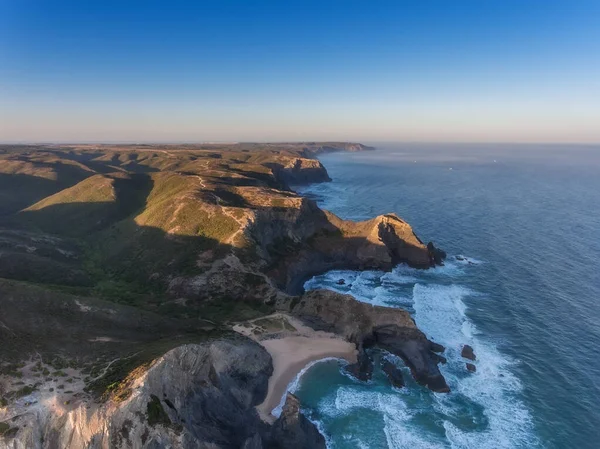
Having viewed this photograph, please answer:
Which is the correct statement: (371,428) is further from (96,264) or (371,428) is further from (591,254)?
(591,254)

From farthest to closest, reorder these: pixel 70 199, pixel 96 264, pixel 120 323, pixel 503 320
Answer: pixel 70 199 < pixel 96 264 < pixel 503 320 < pixel 120 323

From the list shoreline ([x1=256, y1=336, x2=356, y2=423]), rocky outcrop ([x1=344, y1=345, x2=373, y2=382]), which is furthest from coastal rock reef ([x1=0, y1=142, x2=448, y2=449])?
shoreline ([x1=256, y1=336, x2=356, y2=423])

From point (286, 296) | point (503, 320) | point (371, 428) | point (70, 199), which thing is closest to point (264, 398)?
point (371, 428)

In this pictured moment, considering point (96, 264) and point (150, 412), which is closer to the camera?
point (150, 412)

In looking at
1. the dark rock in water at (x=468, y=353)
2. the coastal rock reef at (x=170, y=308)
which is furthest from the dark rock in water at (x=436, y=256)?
the dark rock in water at (x=468, y=353)

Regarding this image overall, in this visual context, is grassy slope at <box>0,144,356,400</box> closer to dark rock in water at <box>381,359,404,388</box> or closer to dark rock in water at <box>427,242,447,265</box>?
dark rock in water at <box>381,359,404,388</box>

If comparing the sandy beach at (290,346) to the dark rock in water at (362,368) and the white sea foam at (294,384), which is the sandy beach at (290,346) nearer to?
the white sea foam at (294,384)

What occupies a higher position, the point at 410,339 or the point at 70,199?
the point at 70,199
